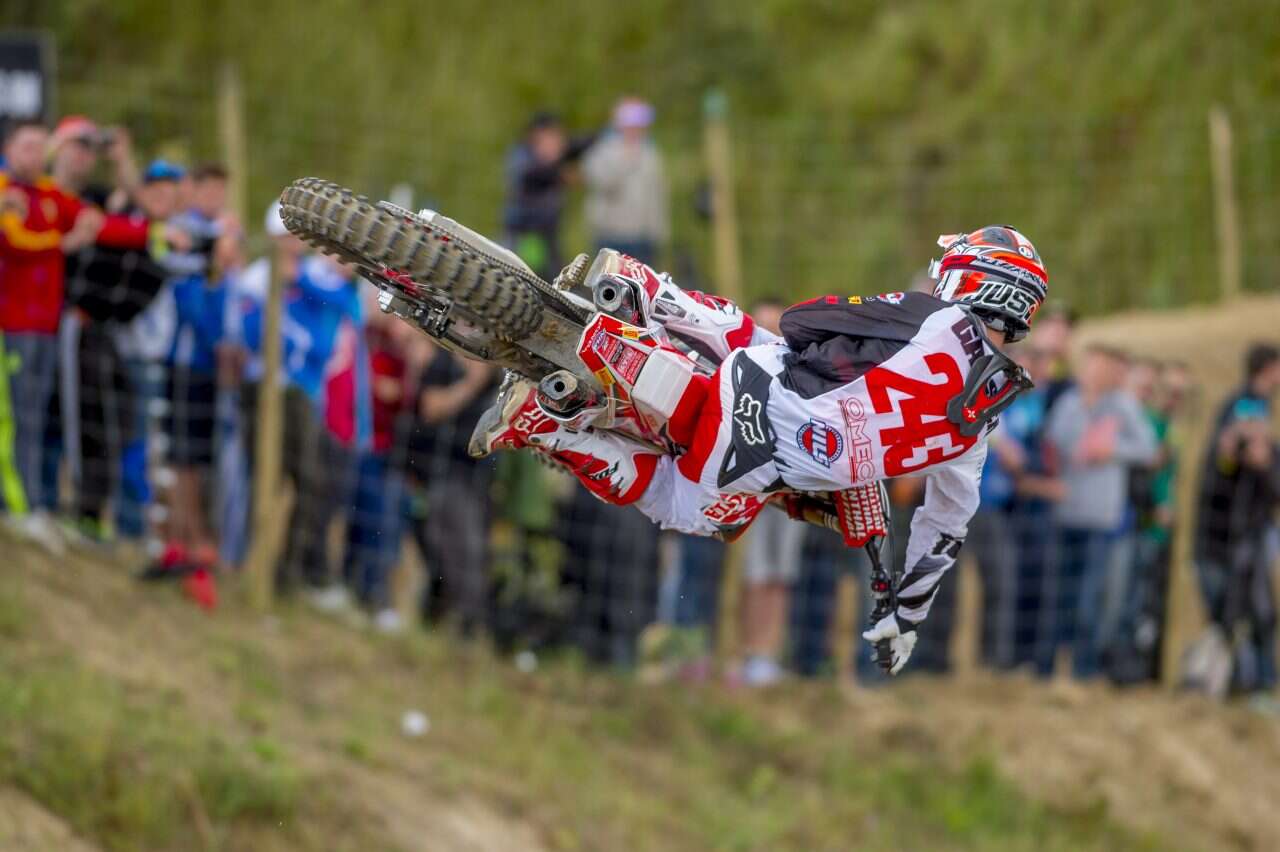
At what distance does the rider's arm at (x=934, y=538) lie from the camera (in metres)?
6.73

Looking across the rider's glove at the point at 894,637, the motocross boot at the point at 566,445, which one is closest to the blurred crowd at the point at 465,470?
the motocross boot at the point at 566,445

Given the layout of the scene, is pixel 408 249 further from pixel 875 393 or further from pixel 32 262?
pixel 32 262

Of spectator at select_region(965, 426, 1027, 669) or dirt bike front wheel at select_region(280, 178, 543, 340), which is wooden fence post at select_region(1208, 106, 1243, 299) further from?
dirt bike front wheel at select_region(280, 178, 543, 340)

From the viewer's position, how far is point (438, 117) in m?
22.3

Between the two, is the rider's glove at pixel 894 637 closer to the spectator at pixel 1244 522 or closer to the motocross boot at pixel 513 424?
the motocross boot at pixel 513 424

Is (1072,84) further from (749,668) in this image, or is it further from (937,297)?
(937,297)

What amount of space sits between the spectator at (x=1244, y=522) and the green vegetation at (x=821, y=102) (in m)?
5.88

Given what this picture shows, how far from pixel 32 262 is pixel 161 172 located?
35.9 inches

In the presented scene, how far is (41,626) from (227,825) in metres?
1.74

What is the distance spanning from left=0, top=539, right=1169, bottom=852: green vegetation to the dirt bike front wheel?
155 inches

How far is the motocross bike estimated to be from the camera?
623cm

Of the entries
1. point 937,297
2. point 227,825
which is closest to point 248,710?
point 227,825

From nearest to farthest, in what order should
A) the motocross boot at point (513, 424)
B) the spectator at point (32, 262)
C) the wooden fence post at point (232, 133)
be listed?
1. the motocross boot at point (513, 424)
2. the spectator at point (32, 262)
3. the wooden fence post at point (232, 133)

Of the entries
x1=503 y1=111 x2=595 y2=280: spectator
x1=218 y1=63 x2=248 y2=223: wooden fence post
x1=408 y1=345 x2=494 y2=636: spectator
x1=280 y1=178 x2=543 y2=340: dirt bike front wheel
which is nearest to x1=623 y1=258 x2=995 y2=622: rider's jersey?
x1=280 y1=178 x2=543 y2=340: dirt bike front wheel
